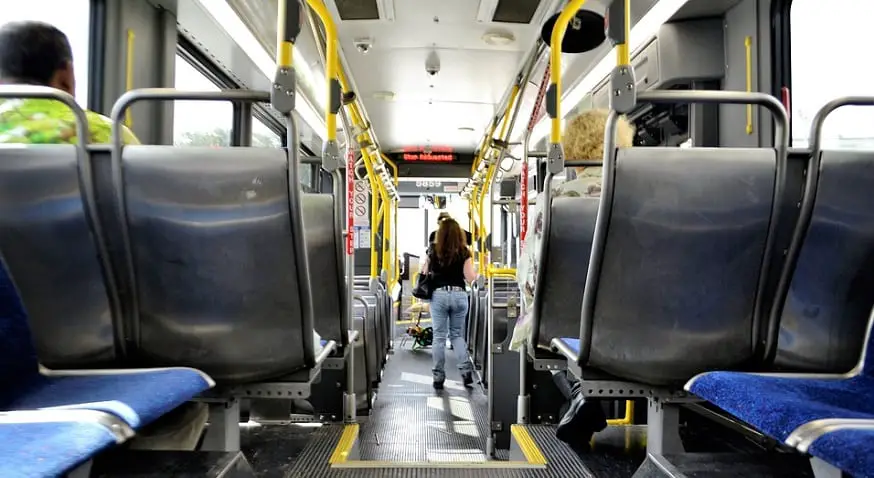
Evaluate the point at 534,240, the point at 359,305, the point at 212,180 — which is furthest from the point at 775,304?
the point at 359,305

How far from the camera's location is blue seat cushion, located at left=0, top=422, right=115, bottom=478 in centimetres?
77

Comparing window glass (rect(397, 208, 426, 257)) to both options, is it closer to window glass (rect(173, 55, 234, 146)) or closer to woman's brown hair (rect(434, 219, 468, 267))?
woman's brown hair (rect(434, 219, 468, 267))

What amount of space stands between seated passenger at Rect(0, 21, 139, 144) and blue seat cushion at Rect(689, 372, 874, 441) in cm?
172

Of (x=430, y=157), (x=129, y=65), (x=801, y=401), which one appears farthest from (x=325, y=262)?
(x=430, y=157)

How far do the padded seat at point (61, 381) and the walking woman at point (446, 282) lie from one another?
4426 millimetres

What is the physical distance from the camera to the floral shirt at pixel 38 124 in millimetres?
1551

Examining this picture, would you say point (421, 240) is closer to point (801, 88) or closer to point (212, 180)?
point (801, 88)

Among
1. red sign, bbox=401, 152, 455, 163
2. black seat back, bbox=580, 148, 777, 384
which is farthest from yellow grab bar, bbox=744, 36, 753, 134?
red sign, bbox=401, 152, 455, 163

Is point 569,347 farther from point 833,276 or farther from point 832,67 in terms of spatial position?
point 832,67

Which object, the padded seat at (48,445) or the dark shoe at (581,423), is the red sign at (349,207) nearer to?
the dark shoe at (581,423)

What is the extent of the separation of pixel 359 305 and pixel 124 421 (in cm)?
337

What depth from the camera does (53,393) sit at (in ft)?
4.24

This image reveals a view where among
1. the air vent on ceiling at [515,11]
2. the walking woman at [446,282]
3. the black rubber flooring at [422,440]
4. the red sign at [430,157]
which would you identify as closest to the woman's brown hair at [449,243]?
the walking woman at [446,282]

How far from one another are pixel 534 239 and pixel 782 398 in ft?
4.41
